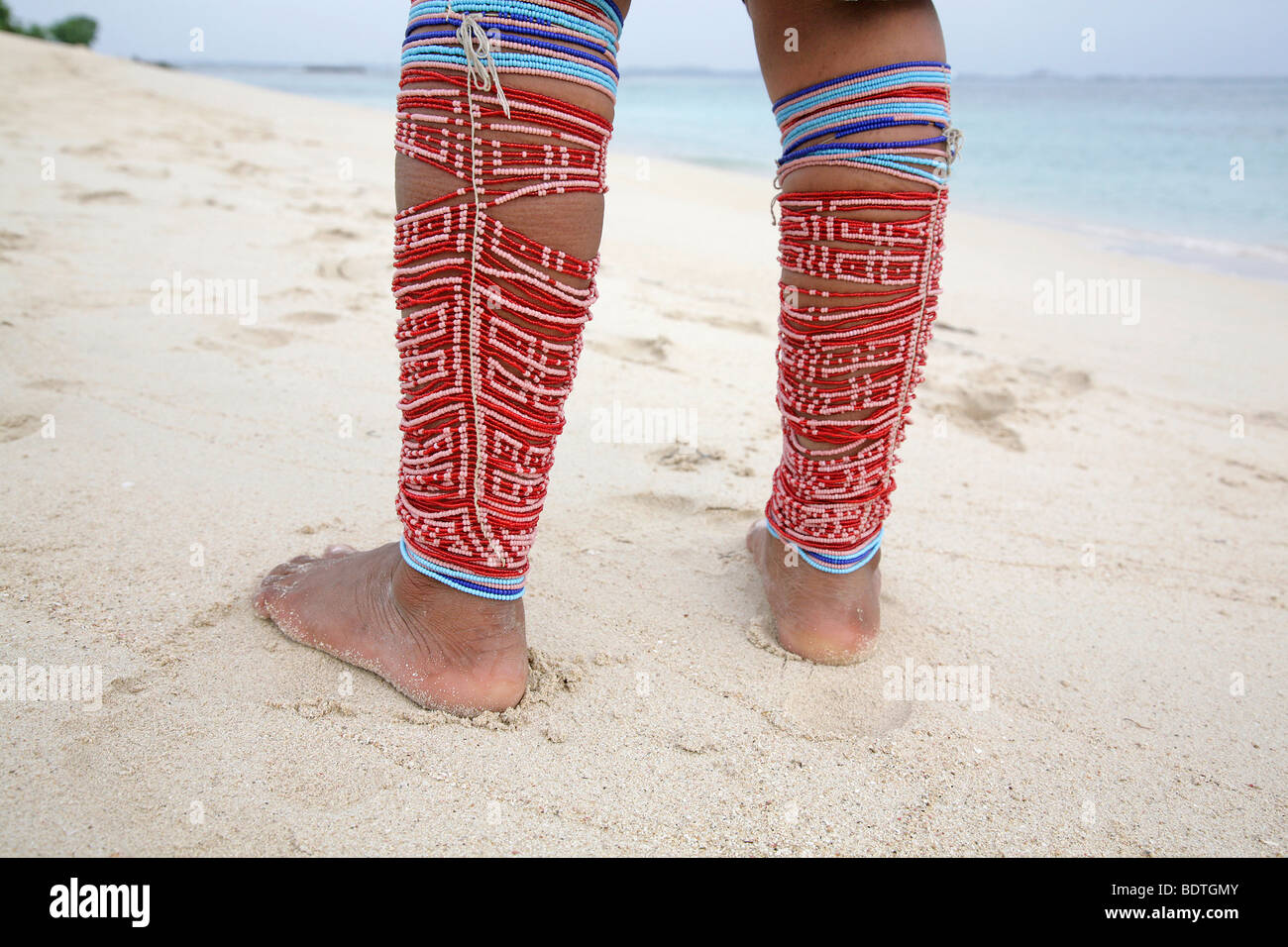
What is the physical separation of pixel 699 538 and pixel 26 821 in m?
1.10

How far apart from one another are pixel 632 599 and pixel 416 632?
0.41 m

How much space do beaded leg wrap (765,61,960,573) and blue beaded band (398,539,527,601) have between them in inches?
18.9

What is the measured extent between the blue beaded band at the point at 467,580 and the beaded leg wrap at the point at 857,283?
1.57 ft

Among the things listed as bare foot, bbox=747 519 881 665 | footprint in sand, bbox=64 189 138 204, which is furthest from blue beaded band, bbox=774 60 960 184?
footprint in sand, bbox=64 189 138 204

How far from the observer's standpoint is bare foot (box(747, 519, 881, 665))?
1319mm

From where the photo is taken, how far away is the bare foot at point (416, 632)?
1129mm

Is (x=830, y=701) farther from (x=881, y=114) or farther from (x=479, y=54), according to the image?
(x=479, y=54)

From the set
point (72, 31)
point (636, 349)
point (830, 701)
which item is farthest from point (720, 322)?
point (72, 31)

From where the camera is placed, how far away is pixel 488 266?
96cm

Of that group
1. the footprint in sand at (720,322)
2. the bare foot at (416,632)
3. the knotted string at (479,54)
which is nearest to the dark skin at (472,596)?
the bare foot at (416,632)

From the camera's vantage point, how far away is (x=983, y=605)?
1.52 metres

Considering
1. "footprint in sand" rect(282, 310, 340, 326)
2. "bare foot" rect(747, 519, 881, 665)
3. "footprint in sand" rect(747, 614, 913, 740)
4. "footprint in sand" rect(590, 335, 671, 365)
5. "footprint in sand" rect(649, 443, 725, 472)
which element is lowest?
"footprint in sand" rect(747, 614, 913, 740)

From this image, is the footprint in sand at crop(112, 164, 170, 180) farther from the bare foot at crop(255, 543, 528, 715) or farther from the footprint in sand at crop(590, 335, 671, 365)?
the bare foot at crop(255, 543, 528, 715)

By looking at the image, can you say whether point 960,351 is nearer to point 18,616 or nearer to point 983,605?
point 983,605
